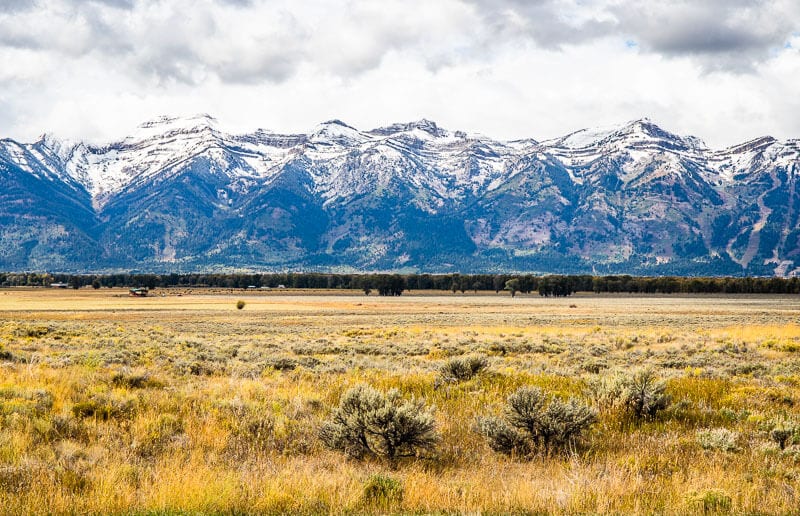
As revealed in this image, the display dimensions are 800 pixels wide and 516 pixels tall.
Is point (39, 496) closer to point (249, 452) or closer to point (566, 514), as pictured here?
point (249, 452)

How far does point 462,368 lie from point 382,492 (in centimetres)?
1000

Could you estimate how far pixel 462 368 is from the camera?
17.4 m

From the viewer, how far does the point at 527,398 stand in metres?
10.6

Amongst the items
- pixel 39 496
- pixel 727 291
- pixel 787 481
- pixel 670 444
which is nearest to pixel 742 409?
pixel 670 444

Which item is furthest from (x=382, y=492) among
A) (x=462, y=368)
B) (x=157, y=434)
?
(x=462, y=368)

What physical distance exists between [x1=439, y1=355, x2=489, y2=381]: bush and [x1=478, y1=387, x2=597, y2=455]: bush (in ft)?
21.4

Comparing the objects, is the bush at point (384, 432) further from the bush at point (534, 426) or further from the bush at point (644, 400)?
the bush at point (644, 400)

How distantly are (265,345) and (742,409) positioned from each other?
73.7 ft

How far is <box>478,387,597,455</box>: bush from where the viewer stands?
987 cm

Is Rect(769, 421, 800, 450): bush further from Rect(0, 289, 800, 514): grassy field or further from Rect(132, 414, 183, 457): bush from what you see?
Rect(132, 414, 183, 457): bush

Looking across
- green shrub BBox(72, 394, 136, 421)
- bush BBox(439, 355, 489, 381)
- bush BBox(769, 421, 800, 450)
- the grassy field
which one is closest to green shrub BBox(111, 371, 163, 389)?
the grassy field

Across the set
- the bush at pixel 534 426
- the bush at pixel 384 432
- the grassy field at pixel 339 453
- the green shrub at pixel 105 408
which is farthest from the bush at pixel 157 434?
the bush at pixel 534 426

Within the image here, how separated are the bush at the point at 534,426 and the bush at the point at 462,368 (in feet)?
21.4

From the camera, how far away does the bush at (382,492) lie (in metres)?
7.30
